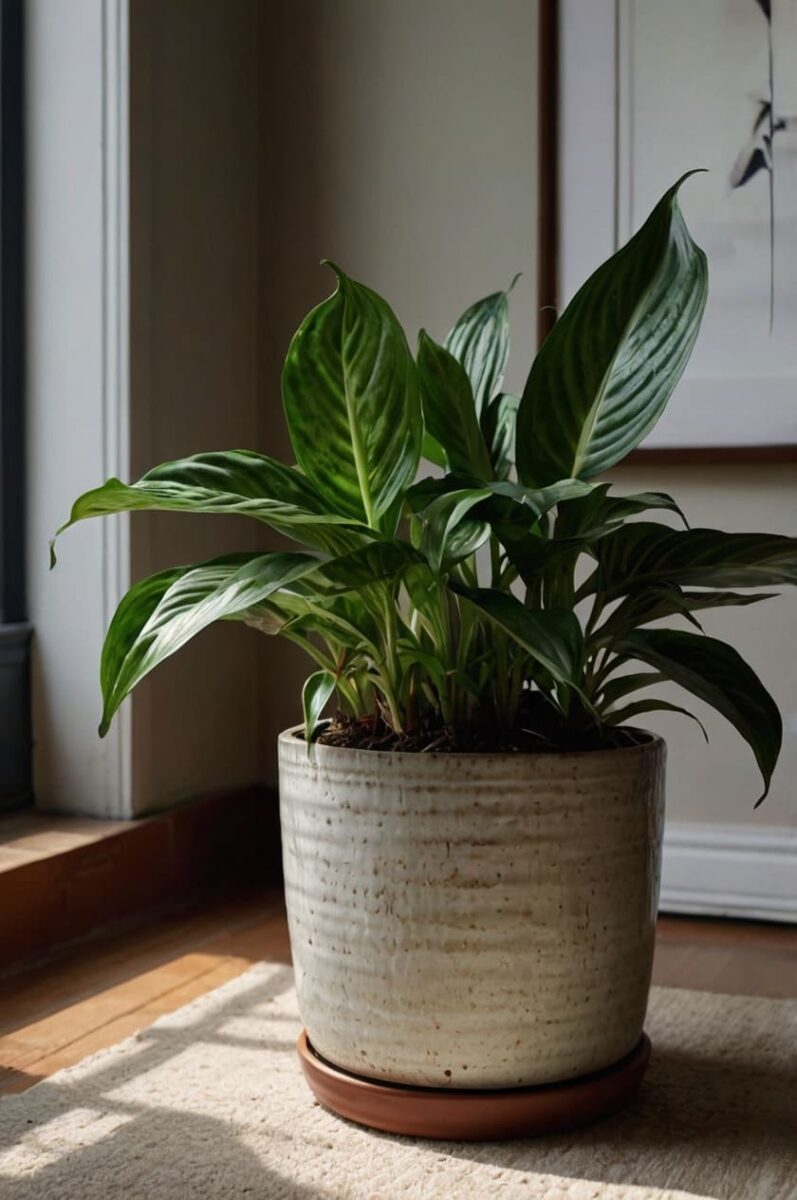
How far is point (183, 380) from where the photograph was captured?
1.72m

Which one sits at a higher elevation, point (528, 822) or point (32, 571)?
point (32, 571)

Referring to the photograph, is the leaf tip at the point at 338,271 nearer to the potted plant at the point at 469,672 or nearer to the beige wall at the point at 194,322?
the potted plant at the point at 469,672

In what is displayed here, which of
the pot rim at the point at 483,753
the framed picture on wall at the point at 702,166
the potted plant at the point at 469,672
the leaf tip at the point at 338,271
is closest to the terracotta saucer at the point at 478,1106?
the potted plant at the point at 469,672

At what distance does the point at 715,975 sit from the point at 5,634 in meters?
0.91

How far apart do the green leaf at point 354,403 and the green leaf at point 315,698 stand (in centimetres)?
12

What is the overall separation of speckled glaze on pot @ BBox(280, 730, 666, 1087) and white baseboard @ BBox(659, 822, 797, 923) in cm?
71

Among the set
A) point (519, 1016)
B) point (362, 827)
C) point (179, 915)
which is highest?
point (362, 827)

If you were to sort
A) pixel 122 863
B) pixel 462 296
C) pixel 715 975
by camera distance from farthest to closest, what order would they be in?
pixel 462 296 < pixel 122 863 < pixel 715 975

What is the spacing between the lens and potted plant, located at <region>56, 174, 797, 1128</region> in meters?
0.91

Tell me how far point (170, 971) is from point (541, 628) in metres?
0.75

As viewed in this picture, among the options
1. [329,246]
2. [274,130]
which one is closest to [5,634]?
[329,246]

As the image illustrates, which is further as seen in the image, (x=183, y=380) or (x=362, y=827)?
(x=183, y=380)

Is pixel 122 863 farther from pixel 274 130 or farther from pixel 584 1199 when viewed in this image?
pixel 274 130

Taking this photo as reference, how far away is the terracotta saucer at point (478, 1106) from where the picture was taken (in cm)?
94
